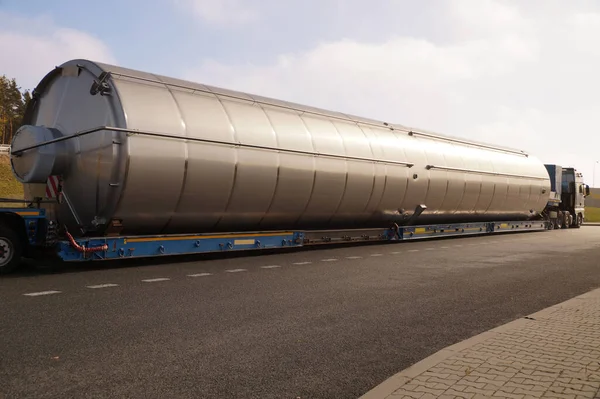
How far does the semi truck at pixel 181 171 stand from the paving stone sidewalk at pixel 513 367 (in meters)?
7.25

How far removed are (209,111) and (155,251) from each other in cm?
338

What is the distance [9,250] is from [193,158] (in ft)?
12.7

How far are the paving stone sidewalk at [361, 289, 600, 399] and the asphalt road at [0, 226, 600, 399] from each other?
13.9 inches

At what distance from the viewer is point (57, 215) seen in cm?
1114

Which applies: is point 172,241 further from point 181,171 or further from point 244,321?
point 244,321

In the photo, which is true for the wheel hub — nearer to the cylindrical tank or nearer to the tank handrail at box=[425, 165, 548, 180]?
the cylindrical tank

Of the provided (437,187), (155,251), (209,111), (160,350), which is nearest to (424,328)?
(160,350)

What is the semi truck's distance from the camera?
10391 mm

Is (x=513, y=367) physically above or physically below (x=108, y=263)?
below

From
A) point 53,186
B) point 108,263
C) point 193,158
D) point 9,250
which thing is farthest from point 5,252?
point 193,158

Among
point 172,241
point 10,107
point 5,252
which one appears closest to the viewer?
point 5,252

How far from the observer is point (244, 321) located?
659 cm

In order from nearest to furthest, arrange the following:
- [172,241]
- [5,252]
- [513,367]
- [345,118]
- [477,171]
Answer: [513,367]
[5,252]
[172,241]
[345,118]
[477,171]

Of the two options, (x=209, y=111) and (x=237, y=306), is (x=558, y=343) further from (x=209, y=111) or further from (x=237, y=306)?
(x=209, y=111)
